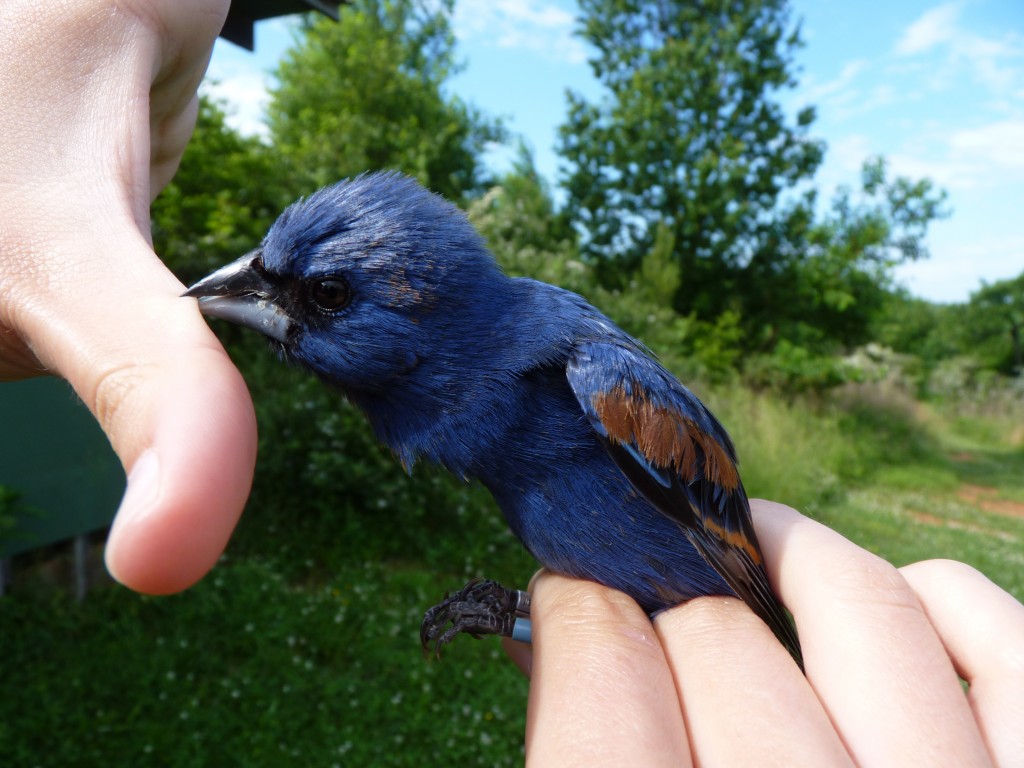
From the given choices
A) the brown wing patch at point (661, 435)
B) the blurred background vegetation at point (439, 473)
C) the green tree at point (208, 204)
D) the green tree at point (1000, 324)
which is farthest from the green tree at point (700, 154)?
the green tree at point (1000, 324)

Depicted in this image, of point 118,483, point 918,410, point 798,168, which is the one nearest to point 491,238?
point 118,483

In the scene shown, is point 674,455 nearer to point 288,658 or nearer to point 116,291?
point 116,291

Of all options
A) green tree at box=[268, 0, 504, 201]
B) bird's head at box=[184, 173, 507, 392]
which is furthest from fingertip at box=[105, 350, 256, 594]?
green tree at box=[268, 0, 504, 201]

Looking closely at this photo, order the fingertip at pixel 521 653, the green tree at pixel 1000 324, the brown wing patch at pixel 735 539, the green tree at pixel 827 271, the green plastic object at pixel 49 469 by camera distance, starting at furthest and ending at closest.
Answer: the green tree at pixel 1000 324 < the green tree at pixel 827 271 < the green plastic object at pixel 49 469 < the fingertip at pixel 521 653 < the brown wing patch at pixel 735 539

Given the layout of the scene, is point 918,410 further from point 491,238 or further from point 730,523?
point 730,523

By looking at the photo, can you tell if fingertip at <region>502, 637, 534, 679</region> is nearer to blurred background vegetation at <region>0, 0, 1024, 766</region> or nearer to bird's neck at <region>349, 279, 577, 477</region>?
bird's neck at <region>349, 279, 577, 477</region>

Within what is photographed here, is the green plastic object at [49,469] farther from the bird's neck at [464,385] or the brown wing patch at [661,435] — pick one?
the brown wing patch at [661,435]

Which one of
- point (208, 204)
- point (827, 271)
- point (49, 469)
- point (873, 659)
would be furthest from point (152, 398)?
point (827, 271)
